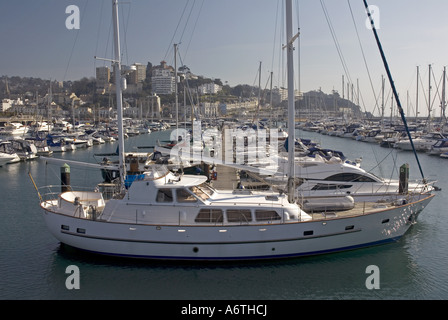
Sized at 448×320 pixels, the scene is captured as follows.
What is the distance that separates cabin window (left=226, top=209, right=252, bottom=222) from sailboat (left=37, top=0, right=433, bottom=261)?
3 centimetres

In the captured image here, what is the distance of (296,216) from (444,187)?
20142mm

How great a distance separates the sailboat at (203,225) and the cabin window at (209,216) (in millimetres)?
36

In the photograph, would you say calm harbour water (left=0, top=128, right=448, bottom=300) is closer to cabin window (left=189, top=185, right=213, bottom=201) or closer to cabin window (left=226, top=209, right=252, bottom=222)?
cabin window (left=226, top=209, right=252, bottom=222)

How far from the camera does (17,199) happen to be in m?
26.8

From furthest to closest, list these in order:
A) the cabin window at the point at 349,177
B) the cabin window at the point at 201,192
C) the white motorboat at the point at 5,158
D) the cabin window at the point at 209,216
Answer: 1. the white motorboat at the point at 5,158
2. the cabin window at the point at 349,177
3. the cabin window at the point at 201,192
4. the cabin window at the point at 209,216

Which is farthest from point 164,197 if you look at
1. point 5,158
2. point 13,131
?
point 13,131

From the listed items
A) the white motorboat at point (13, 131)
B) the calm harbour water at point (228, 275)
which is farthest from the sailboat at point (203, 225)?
the white motorboat at point (13, 131)

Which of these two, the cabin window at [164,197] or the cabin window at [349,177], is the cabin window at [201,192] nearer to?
the cabin window at [164,197]

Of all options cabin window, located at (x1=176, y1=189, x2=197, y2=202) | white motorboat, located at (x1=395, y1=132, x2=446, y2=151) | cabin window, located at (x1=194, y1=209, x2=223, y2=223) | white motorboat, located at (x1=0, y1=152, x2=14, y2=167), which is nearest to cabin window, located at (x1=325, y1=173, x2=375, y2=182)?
cabin window, located at (x1=194, y1=209, x2=223, y2=223)

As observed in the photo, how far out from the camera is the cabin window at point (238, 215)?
50.5 ft

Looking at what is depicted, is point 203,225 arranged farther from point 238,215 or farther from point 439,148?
point 439,148
